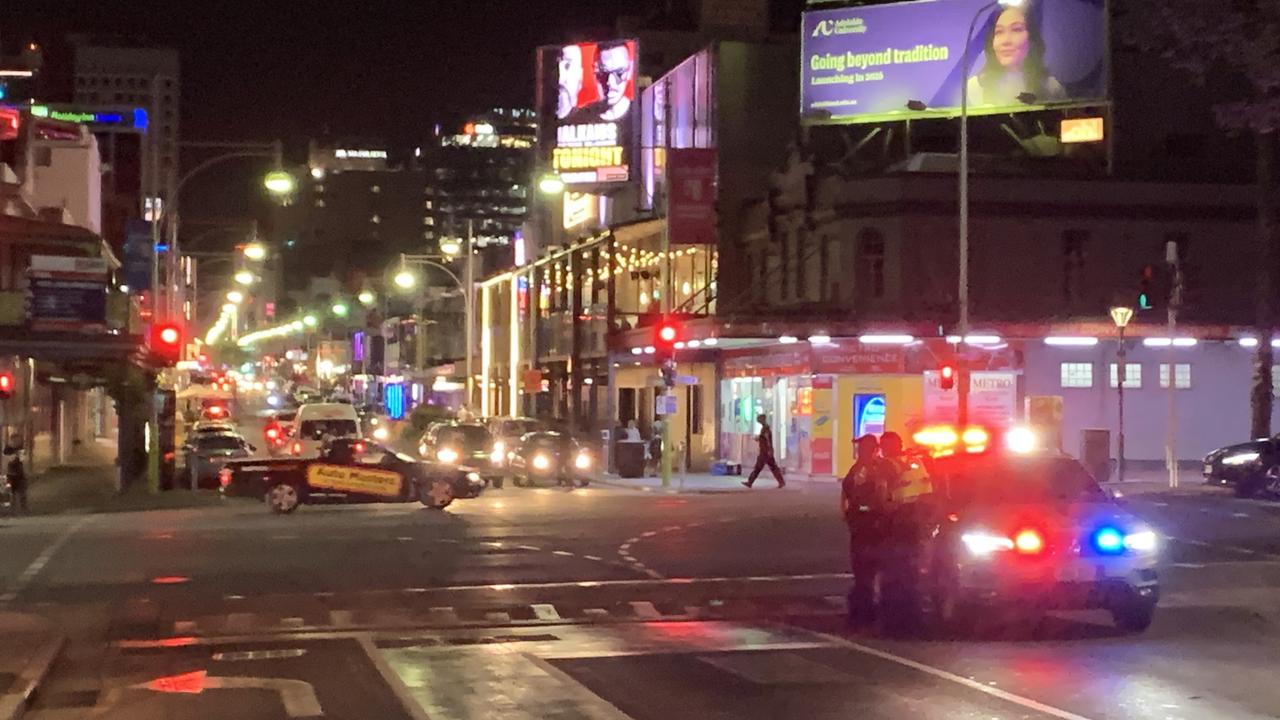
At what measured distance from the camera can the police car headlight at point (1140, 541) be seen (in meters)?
14.3

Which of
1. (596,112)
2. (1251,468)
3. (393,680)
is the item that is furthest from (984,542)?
(596,112)

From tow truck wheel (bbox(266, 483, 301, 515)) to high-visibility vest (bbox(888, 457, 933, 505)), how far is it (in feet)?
59.8

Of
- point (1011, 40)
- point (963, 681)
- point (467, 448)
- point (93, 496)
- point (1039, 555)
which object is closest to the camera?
point (963, 681)

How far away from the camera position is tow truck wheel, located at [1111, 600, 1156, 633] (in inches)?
571

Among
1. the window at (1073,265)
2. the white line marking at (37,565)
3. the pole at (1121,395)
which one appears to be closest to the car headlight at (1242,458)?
the pole at (1121,395)

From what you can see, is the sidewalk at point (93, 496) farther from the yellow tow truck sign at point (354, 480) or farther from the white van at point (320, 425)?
the white van at point (320, 425)

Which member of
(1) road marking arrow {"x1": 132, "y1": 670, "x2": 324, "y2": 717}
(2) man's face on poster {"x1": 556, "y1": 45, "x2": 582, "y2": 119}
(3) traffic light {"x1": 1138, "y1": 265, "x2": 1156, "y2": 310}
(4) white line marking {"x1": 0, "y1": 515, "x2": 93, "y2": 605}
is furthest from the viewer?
(2) man's face on poster {"x1": 556, "y1": 45, "x2": 582, "y2": 119}

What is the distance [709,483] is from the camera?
139 ft

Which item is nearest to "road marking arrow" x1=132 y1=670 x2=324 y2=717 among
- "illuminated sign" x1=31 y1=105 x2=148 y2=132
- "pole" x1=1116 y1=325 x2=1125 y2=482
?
"pole" x1=1116 y1=325 x2=1125 y2=482

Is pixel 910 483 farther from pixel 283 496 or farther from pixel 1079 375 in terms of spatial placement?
pixel 1079 375

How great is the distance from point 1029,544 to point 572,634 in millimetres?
4186

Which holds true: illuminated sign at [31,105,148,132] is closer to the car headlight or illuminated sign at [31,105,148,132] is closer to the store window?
the store window

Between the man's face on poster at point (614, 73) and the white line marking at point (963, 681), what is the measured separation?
45.9 m

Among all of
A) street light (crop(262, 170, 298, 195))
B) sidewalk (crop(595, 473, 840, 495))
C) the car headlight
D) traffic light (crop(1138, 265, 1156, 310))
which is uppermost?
street light (crop(262, 170, 298, 195))
